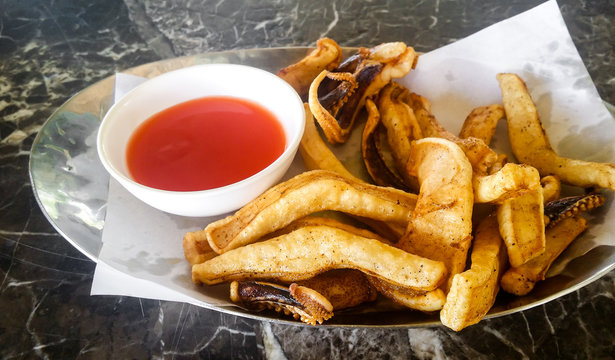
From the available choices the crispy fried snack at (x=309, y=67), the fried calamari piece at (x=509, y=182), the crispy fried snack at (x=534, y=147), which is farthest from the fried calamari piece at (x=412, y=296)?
the crispy fried snack at (x=309, y=67)

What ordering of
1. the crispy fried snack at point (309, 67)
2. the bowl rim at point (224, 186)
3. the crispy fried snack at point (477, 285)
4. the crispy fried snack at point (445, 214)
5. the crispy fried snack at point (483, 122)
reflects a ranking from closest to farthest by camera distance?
the crispy fried snack at point (477, 285), the crispy fried snack at point (445, 214), the bowl rim at point (224, 186), the crispy fried snack at point (483, 122), the crispy fried snack at point (309, 67)

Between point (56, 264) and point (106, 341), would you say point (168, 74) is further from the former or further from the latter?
point (106, 341)

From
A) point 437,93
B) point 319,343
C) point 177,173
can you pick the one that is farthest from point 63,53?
point 319,343

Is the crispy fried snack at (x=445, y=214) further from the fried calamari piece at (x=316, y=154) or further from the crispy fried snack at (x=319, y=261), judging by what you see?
the fried calamari piece at (x=316, y=154)

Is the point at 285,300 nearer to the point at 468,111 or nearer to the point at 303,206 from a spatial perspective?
the point at 303,206

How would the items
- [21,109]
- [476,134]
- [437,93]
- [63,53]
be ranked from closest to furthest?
[476,134], [437,93], [21,109], [63,53]

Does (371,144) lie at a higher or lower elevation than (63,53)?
higher
